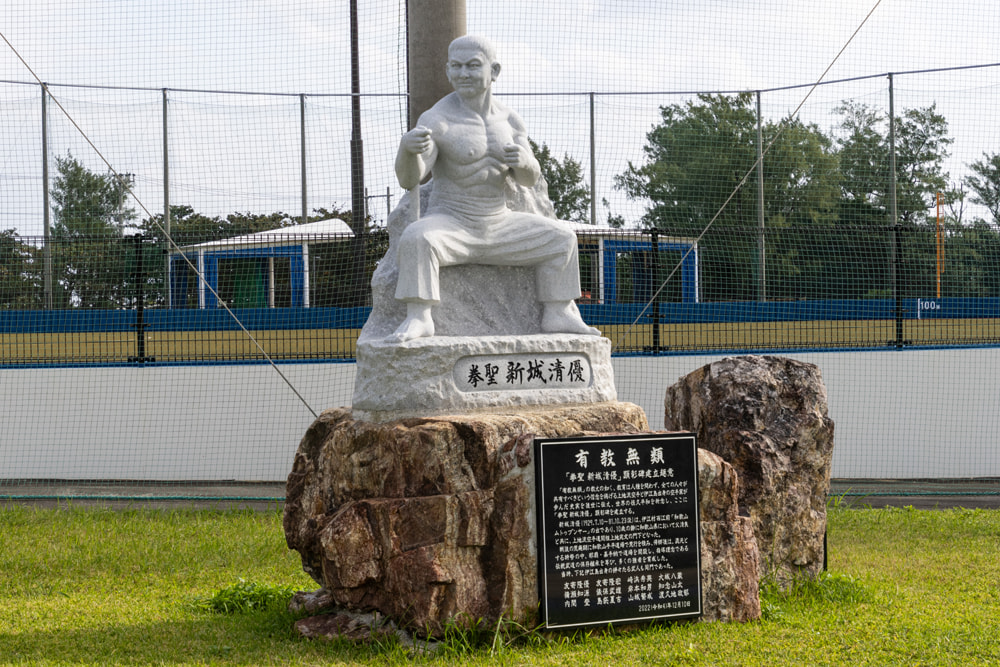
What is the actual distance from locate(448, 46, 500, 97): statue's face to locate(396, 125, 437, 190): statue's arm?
0.27 m

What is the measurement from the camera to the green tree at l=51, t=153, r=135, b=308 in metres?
8.33

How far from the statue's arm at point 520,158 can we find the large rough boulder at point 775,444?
4.30 feet

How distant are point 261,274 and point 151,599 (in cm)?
411

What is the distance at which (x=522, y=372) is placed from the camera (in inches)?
172

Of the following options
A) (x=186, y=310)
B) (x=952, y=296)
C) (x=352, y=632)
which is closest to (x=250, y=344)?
(x=186, y=310)

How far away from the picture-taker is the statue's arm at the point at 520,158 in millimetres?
4602

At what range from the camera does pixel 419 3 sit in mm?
5836

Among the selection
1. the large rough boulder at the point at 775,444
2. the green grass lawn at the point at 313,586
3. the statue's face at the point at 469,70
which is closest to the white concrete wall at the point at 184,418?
the green grass lawn at the point at 313,586

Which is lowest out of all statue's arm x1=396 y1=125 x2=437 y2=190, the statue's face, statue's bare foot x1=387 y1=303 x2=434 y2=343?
statue's bare foot x1=387 y1=303 x2=434 y2=343

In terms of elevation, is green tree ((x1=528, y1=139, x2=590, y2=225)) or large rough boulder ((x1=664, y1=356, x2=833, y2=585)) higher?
green tree ((x1=528, y1=139, x2=590, y2=225))

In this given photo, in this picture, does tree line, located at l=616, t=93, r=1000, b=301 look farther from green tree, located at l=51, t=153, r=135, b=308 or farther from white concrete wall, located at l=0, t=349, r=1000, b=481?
green tree, located at l=51, t=153, r=135, b=308

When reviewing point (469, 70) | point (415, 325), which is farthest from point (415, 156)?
point (415, 325)

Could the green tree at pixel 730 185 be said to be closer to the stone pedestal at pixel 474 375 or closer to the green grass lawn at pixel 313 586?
the green grass lawn at pixel 313 586

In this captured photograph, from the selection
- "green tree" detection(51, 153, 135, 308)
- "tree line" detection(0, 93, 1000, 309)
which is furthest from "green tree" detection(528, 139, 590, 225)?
"green tree" detection(51, 153, 135, 308)
